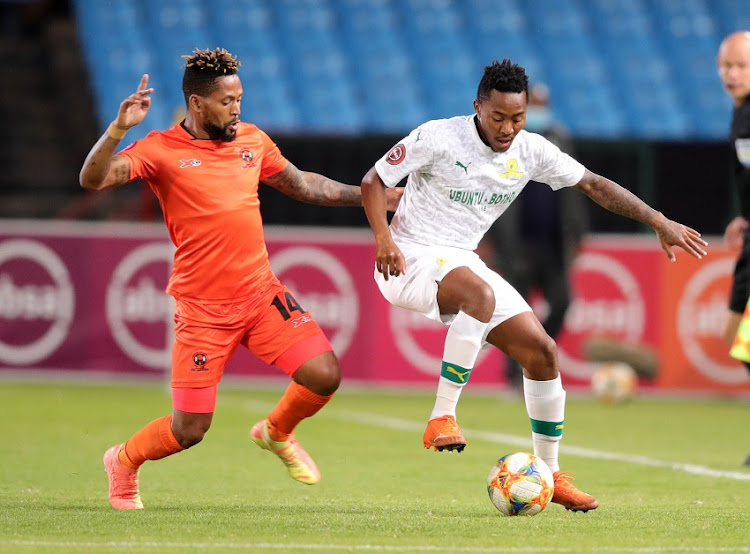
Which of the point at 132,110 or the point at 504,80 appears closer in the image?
the point at 132,110

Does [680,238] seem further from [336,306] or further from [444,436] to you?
[336,306]

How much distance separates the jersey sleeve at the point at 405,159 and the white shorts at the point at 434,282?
0.37 m

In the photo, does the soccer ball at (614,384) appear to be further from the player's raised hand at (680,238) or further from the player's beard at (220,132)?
the player's beard at (220,132)

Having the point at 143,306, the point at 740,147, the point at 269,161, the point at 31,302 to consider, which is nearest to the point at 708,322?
the point at 740,147

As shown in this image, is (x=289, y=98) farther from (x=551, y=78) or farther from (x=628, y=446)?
(x=628, y=446)

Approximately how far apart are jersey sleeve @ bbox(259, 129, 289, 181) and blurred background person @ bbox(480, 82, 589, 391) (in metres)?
5.26

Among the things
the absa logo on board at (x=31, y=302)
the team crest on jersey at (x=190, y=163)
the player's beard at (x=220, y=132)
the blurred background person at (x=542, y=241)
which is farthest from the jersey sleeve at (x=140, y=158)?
the absa logo on board at (x=31, y=302)

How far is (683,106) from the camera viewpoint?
17.5m

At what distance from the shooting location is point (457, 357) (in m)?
5.71

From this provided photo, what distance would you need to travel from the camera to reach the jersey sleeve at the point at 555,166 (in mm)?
5926

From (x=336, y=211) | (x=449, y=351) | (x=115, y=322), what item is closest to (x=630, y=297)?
(x=336, y=211)

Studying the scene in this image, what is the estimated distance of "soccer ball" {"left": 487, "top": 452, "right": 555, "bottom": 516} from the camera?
5336 mm

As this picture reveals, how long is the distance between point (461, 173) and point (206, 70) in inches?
48.1

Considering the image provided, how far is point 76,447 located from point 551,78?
10833 mm
